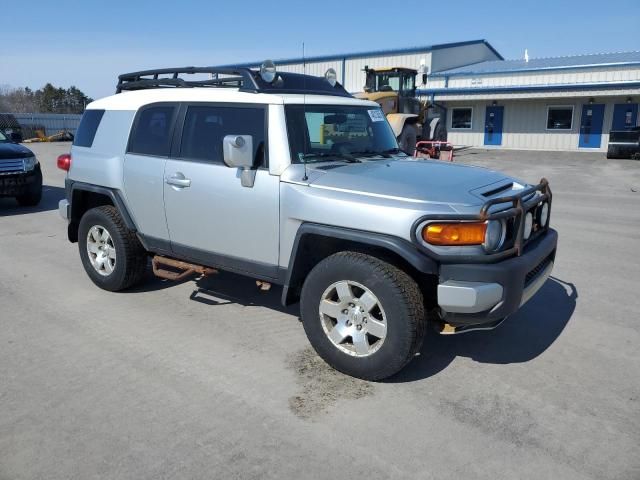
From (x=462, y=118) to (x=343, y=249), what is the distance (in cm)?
3089

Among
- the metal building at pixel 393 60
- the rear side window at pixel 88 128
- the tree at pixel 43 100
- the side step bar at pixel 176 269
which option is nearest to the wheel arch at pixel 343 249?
the side step bar at pixel 176 269

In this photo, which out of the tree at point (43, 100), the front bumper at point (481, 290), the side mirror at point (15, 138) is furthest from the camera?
the tree at point (43, 100)

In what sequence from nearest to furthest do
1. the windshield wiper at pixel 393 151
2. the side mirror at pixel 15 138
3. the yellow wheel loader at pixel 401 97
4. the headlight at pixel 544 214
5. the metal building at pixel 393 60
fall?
the headlight at pixel 544 214, the windshield wiper at pixel 393 151, the side mirror at pixel 15 138, the yellow wheel loader at pixel 401 97, the metal building at pixel 393 60

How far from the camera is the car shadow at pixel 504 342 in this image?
3920 millimetres

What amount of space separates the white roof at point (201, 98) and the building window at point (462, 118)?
95.7ft

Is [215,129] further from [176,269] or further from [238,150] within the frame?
[176,269]

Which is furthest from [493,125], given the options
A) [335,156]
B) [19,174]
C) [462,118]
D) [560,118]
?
[335,156]

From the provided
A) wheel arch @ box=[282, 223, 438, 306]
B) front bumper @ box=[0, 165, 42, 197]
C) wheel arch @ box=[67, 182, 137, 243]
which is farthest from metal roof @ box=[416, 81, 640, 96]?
wheel arch @ box=[282, 223, 438, 306]

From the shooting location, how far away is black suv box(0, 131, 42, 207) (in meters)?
9.96

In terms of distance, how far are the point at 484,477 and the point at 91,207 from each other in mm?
4759

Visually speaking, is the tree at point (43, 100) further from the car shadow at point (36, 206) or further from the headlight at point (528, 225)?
the headlight at point (528, 225)

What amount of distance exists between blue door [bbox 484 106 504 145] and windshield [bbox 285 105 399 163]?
2837cm

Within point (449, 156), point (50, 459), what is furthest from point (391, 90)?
point (50, 459)

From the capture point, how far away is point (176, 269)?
508 centimetres
